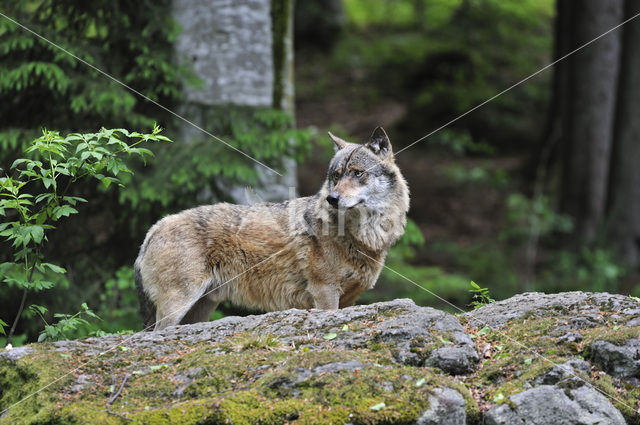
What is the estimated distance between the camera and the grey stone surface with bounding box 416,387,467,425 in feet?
12.0

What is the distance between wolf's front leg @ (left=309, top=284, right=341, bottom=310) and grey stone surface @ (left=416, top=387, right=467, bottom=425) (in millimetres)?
2460

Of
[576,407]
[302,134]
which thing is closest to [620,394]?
[576,407]

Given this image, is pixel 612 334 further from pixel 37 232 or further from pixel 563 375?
pixel 37 232

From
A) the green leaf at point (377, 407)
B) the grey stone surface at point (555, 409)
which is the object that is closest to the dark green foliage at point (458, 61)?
the grey stone surface at point (555, 409)

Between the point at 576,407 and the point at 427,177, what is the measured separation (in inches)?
598

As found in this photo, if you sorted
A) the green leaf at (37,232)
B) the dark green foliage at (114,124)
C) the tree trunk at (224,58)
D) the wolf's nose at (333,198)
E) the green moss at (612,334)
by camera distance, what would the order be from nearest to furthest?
the green moss at (612,334)
the green leaf at (37,232)
the wolf's nose at (333,198)
the dark green foliage at (114,124)
the tree trunk at (224,58)

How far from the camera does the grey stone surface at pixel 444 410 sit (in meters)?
3.67

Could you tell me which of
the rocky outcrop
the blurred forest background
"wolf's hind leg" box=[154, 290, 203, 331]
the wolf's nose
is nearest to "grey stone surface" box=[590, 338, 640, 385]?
the rocky outcrop

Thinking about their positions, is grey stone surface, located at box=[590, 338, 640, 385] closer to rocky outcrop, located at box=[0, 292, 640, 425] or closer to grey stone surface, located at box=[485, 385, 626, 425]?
rocky outcrop, located at box=[0, 292, 640, 425]

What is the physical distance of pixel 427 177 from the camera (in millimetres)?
18688

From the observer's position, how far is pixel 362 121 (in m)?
19.5

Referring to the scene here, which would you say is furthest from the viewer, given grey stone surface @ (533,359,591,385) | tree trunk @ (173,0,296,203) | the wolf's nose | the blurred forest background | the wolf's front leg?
tree trunk @ (173,0,296,203)

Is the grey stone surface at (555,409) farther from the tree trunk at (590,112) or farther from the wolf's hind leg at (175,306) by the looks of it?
the tree trunk at (590,112)

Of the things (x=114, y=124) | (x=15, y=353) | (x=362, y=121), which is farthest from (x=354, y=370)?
(x=362, y=121)
